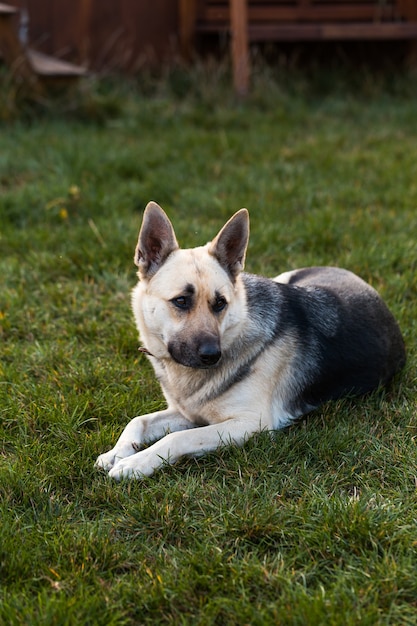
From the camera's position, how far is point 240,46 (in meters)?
9.23

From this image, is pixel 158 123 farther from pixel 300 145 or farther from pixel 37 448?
pixel 37 448

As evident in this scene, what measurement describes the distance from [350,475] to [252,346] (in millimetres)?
786

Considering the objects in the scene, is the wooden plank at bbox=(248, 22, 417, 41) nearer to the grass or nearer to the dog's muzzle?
the grass

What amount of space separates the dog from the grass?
12cm

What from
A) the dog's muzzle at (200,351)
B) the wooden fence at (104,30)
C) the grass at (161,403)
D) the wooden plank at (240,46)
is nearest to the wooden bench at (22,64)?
the grass at (161,403)

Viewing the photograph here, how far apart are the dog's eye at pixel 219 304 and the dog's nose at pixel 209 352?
23 centimetres

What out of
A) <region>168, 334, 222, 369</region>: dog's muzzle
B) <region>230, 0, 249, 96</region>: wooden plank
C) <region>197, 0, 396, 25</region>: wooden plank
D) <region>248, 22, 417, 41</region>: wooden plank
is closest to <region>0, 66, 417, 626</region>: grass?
<region>168, 334, 222, 369</region>: dog's muzzle

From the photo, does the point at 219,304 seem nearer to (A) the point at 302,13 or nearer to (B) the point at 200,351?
(B) the point at 200,351

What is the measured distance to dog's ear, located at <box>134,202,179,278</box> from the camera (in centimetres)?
→ 367

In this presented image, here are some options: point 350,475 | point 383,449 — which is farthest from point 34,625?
point 383,449

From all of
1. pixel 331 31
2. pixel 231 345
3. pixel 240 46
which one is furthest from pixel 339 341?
pixel 331 31

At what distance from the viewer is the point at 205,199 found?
21.4ft

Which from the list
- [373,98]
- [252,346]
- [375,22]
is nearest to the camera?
[252,346]

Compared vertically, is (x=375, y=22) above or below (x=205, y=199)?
above
